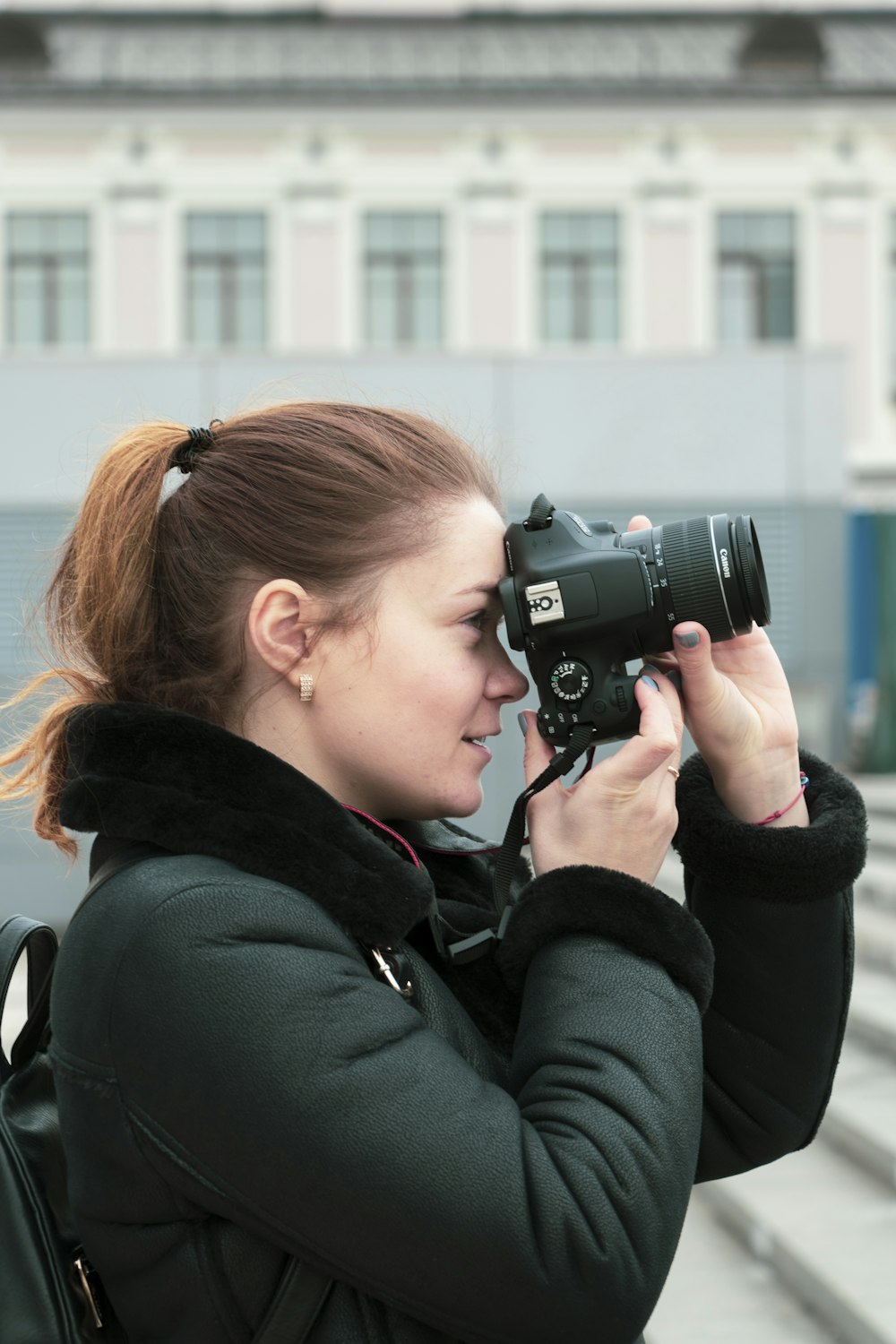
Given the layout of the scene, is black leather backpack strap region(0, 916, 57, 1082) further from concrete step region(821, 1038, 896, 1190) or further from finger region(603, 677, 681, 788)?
concrete step region(821, 1038, 896, 1190)

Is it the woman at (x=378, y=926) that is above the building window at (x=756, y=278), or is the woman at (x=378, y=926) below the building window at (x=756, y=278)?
below

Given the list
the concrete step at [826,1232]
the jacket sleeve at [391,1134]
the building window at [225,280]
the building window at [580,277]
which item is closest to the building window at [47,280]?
the building window at [225,280]

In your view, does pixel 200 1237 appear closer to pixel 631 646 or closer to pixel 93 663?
pixel 93 663

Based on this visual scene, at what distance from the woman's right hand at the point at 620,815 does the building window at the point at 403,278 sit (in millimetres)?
14476

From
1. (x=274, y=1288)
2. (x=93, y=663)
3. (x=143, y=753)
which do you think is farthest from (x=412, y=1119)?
(x=93, y=663)

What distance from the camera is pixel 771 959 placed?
1110mm

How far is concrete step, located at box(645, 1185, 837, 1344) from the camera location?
8.71 feet

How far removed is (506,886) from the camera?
3.87 feet

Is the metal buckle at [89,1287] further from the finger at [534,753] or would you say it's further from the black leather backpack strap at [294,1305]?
the finger at [534,753]

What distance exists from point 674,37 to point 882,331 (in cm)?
402

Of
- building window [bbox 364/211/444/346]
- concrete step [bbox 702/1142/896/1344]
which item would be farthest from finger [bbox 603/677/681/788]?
building window [bbox 364/211/444/346]

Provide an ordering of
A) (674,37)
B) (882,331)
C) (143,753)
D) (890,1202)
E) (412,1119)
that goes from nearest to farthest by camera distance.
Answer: (412,1119)
(143,753)
(890,1202)
(882,331)
(674,37)

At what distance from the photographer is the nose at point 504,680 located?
1.10 m

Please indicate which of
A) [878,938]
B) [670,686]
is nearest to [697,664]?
[670,686]
